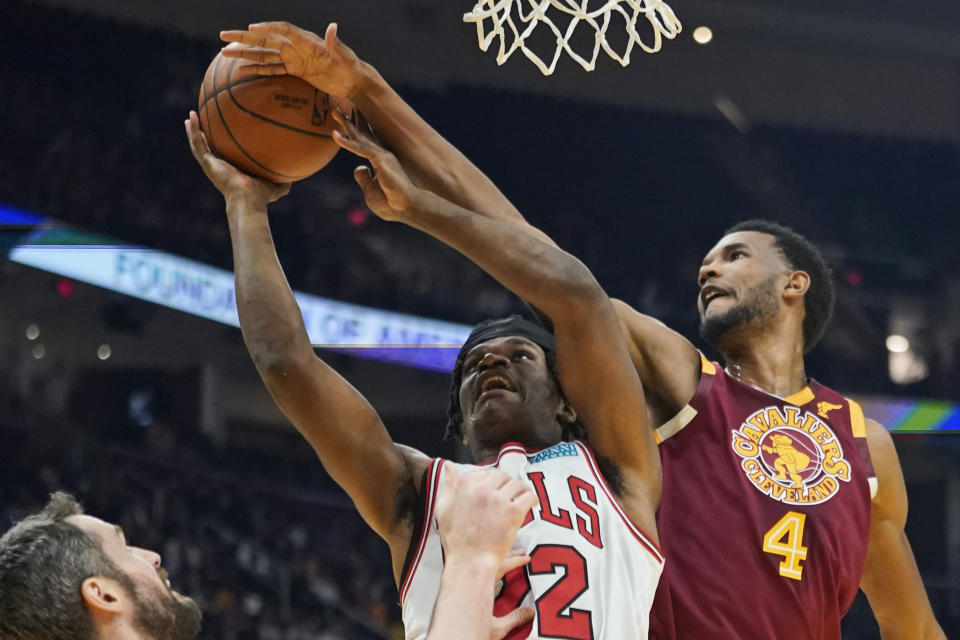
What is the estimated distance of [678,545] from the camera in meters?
2.85

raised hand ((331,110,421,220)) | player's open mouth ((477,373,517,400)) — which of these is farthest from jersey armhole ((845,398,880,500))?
raised hand ((331,110,421,220))

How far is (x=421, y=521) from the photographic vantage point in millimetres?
2553

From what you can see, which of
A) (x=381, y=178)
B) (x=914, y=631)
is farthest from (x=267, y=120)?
(x=914, y=631)

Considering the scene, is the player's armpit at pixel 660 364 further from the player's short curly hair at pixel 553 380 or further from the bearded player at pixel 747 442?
the player's short curly hair at pixel 553 380

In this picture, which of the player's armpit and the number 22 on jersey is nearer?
the number 22 on jersey

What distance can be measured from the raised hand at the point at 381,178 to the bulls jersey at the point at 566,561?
0.57 m

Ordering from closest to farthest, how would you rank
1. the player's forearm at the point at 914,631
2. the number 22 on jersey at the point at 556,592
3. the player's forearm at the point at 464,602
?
1. the player's forearm at the point at 464,602
2. the number 22 on jersey at the point at 556,592
3. the player's forearm at the point at 914,631

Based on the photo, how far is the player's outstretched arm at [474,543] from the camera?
5.38 feet

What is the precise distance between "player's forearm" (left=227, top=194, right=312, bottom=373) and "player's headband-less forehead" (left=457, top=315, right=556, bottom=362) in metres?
0.47

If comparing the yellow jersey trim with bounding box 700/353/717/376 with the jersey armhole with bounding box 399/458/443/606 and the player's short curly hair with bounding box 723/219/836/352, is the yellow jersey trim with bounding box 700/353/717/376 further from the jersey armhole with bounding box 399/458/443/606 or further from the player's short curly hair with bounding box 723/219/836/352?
the jersey armhole with bounding box 399/458/443/606

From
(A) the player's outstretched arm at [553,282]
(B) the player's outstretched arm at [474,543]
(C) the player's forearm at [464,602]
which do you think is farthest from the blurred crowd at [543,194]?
(C) the player's forearm at [464,602]

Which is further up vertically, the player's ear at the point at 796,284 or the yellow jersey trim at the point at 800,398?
the player's ear at the point at 796,284

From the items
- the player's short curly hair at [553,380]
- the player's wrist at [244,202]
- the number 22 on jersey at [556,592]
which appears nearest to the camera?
the number 22 on jersey at [556,592]

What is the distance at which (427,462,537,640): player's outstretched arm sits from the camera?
5.38 ft
